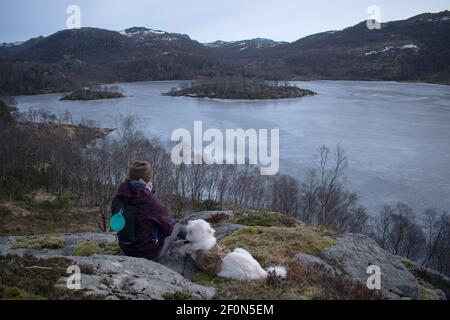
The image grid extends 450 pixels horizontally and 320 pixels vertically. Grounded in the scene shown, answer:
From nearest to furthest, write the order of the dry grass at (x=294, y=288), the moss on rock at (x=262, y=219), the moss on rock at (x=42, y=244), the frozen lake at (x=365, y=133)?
the dry grass at (x=294, y=288) → the moss on rock at (x=42, y=244) → the moss on rock at (x=262, y=219) → the frozen lake at (x=365, y=133)

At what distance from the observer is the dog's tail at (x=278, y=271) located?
16.8 ft

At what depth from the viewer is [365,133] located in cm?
4747

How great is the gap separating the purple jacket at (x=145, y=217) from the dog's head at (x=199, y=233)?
0.32 meters

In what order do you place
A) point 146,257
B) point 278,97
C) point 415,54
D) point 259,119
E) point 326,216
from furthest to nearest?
1. point 415,54
2. point 278,97
3. point 259,119
4. point 326,216
5. point 146,257

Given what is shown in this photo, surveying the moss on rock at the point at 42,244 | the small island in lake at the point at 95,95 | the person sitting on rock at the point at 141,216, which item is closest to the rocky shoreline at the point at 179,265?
the moss on rock at the point at 42,244

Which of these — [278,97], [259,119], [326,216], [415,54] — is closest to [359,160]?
[326,216]

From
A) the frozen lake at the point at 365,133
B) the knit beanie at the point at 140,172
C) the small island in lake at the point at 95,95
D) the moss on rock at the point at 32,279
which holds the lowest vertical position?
the frozen lake at the point at 365,133

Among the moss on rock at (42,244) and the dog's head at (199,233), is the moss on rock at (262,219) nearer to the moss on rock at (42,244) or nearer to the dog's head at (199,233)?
the dog's head at (199,233)

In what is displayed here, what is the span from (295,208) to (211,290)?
83.6ft

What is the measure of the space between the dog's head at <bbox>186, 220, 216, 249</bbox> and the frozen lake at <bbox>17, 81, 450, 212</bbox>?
75.3 ft

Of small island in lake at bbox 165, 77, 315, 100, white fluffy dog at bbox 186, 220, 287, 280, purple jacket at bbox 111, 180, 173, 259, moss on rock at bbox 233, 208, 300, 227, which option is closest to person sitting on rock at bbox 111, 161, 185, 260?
purple jacket at bbox 111, 180, 173, 259

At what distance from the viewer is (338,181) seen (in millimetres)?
30312

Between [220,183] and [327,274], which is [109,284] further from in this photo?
[220,183]

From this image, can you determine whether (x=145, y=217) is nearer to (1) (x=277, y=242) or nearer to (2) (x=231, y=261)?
(2) (x=231, y=261)
